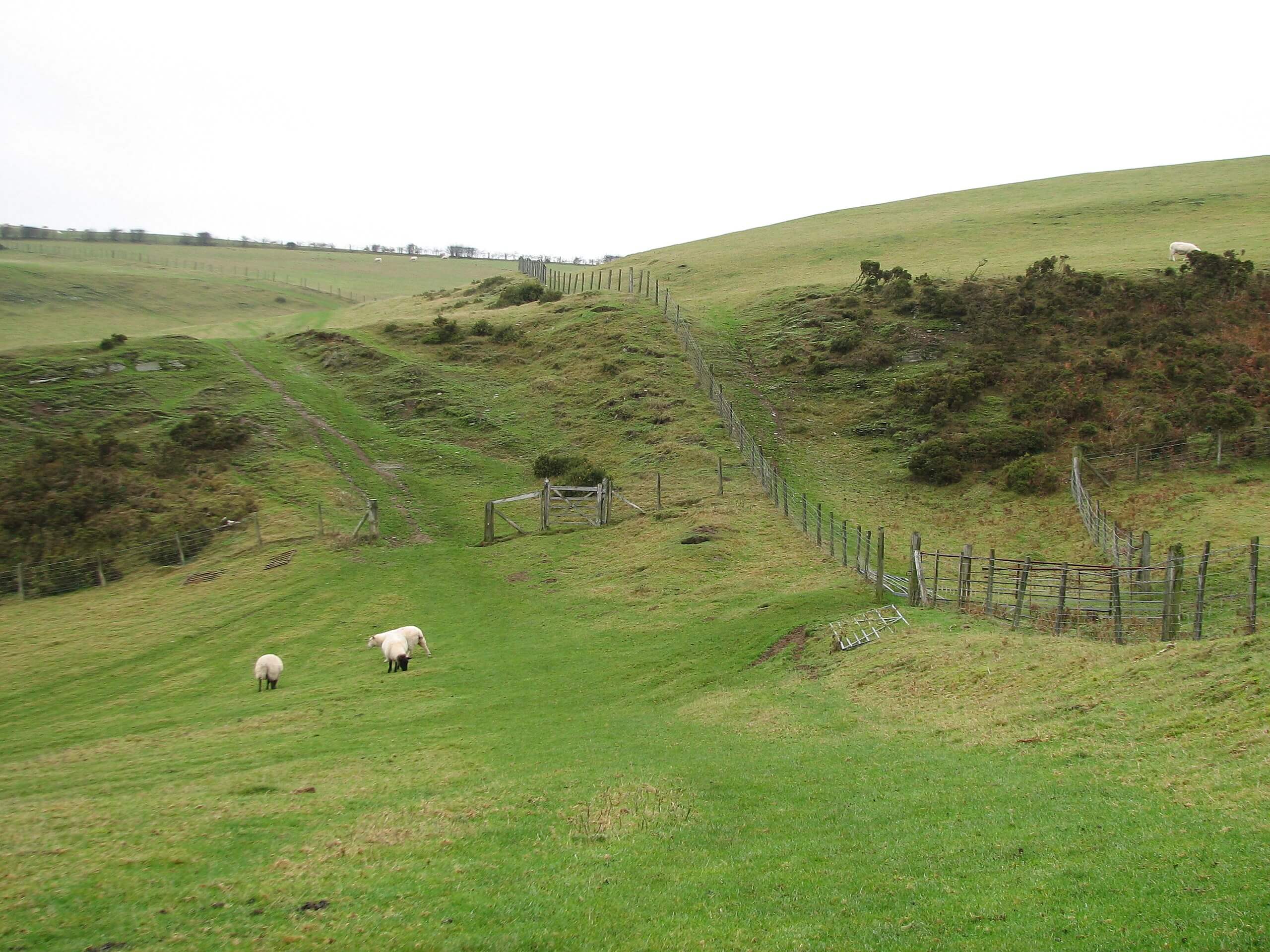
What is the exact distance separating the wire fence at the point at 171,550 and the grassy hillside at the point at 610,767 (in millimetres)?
1179

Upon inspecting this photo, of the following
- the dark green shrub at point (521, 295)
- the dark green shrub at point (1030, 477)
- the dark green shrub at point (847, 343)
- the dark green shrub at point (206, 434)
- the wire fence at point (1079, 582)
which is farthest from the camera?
the dark green shrub at point (521, 295)

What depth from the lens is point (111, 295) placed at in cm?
10444

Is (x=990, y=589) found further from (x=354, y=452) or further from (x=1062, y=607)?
(x=354, y=452)

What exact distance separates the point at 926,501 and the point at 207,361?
48.0 meters

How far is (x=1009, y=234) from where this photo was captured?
75625mm

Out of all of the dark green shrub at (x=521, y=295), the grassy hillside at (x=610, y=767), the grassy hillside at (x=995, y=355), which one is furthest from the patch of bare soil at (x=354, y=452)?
the dark green shrub at (x=521, y=295)

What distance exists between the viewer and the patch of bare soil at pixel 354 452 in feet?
139

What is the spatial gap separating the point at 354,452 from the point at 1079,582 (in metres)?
39.8

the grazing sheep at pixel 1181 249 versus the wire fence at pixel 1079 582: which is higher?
the grazing sheep at pixel 1181 249

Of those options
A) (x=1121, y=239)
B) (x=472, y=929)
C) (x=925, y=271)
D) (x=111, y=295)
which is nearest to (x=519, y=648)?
(x=472, y=929)

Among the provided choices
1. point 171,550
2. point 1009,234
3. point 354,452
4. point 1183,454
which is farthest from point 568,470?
point 1009,234

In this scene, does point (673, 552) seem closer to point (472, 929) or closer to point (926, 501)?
point (926, 501)

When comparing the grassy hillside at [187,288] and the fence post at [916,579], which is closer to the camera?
the fence post at [916,579]

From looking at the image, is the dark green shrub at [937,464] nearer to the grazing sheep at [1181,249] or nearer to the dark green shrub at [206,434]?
the grazing sheep at [1181,249]
